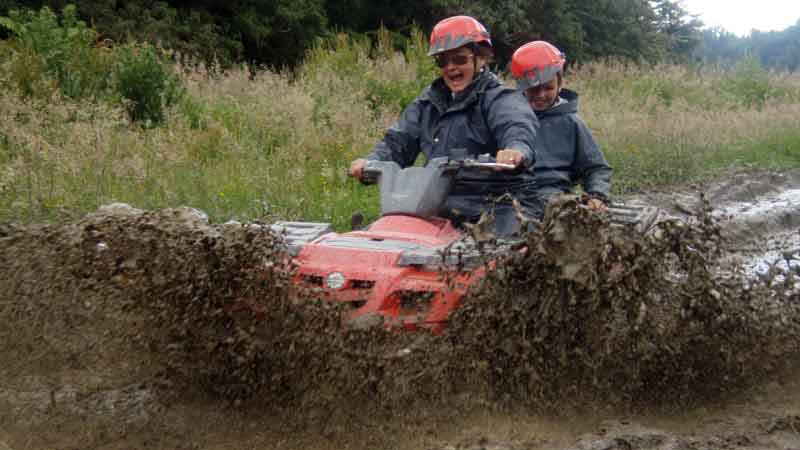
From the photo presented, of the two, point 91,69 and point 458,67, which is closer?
point 458,67

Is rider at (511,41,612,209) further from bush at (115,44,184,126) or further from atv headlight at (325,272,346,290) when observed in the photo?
bush at (115,44,184,126)

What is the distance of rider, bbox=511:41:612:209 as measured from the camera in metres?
6.12

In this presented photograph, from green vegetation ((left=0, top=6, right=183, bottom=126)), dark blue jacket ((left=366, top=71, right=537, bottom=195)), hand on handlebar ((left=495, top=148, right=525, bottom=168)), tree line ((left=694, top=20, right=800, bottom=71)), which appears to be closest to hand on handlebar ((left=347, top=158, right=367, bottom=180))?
dark blue jacket ((left=366, top=71, right=537, bottom=195))

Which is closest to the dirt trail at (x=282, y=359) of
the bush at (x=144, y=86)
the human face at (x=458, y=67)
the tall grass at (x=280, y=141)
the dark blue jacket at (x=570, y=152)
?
the tall grass at (x=280, y=141)

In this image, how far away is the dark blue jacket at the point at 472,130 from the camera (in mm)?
5148

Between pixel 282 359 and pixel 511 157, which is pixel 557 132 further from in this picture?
pixel 282 359

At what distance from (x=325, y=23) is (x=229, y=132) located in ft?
43.6

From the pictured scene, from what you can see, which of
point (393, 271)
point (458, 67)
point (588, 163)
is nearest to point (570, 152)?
point (588, 163)

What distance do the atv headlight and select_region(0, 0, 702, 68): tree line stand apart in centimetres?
1114

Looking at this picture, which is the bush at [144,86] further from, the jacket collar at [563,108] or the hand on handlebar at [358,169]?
the hand on handlebar at [358,169]

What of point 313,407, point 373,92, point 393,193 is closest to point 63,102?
point 373,92

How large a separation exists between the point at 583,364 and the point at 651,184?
7.46 metres

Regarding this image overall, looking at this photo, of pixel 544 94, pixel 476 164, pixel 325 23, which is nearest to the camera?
pixel 476 164

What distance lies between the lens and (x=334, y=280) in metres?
4.10
